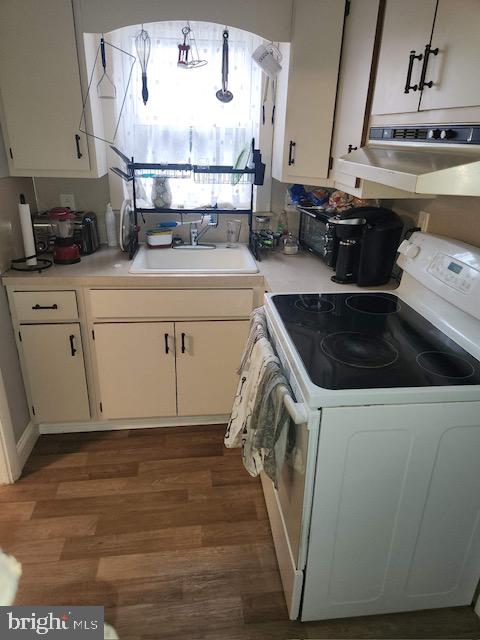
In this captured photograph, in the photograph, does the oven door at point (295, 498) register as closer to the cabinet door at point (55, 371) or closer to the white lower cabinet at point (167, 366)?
the white lower cabinet at point (167, 366)

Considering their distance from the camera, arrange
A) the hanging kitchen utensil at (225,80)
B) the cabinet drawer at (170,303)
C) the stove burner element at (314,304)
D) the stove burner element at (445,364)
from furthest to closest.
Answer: the hanging kitchen utensil at (225,80)
the cabinet drawer at (170,303)
the stove burner element at (314,304)
the stove burner element at (445,364)

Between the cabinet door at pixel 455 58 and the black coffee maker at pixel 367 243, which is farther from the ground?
the cabinet door at pixel 455 58

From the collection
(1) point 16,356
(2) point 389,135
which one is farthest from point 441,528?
(1) point 16,356

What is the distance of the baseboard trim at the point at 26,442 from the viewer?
216 centimetres

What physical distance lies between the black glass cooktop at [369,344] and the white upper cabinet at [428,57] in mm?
724

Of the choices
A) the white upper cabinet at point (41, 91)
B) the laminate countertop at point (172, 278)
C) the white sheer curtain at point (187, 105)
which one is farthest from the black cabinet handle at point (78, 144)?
the laminate countertop at point (172, 278)

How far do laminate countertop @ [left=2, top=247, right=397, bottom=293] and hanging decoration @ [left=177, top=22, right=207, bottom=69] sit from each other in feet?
3.62

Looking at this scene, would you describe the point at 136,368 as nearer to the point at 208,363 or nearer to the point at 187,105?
the point at 208,363

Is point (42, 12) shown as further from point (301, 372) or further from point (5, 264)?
point (301, 372)

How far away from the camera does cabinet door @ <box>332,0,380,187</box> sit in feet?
5.75

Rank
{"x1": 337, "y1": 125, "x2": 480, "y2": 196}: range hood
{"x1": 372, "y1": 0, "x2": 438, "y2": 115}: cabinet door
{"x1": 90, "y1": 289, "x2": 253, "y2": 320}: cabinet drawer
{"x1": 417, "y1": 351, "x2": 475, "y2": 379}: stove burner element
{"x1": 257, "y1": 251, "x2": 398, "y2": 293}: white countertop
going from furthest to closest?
{"x1": 90, "y1": 289, "x2": 253, "y2": 320}: cabinet drawer, {"x1": 257, "y1": 251, "x2": 398, "y2": 293}: white countertop, {"x1": 372, "y1": 0, "x2": 438, "y2": 115}: cabinet door, {"x1": 417, "y1": 351, "x2": 475, "y2": 379}: stove burner element, {"x1": 337, "y1": 125, "x2": 480, "y2": 196}: range hood

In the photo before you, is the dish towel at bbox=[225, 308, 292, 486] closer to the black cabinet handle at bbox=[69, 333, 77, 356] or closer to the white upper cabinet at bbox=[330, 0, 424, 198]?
the white upper cabinet at bbox=[330, 0, 424, 198]

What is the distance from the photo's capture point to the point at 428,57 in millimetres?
1356

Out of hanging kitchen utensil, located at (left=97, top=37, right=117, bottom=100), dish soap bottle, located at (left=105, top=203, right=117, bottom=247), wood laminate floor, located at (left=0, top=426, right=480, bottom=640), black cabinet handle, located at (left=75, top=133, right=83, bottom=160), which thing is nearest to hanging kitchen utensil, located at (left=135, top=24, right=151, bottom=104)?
hanging kitchen utensil, located at (left=97, top=37, right=117, bottom=100)
